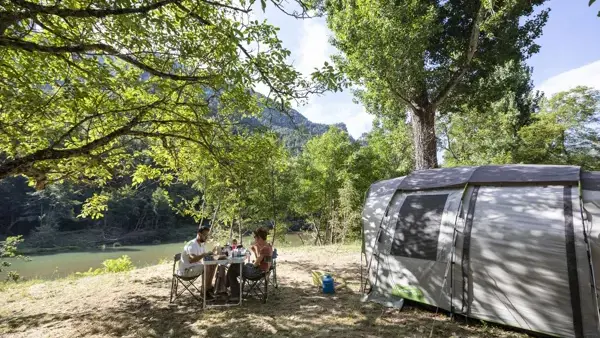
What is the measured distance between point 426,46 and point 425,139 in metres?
2.37

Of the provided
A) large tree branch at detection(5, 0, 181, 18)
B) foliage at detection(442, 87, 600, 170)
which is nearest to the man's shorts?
large tree branch at detection(5, 0, 181, 18)

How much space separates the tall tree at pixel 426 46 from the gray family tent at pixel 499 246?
365 cm

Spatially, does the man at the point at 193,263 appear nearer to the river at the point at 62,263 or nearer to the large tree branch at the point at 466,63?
the large tree branch at the point at 466,63

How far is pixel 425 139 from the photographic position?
8.17 m

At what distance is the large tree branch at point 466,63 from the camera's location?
7.63 metres

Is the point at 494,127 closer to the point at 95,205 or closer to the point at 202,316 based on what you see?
the point at 202,316

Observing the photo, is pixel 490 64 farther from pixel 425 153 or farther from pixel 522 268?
pixel 522 268

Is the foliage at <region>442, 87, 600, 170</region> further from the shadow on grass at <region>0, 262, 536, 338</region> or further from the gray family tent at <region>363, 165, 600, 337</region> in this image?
the shadow on grass at <region>0, 262, 536, 338</region>

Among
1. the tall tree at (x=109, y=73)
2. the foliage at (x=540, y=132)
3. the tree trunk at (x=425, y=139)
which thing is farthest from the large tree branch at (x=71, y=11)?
the foliage at (x=540, y=132)

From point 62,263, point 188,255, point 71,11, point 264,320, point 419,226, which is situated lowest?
point 62,263

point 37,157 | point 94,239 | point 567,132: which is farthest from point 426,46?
point 94,239

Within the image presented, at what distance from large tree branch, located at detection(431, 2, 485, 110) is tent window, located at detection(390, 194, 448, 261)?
183 inches

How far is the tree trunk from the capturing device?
8141mm

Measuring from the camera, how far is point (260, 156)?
20.6ft
